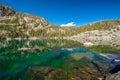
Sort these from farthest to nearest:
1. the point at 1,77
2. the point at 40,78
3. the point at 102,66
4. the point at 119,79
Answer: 1. the point at 102,66
2. the point at 1,77
3. the point at 40,78
4. the point at 119,79

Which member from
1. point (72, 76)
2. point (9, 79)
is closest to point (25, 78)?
point (9, 79)

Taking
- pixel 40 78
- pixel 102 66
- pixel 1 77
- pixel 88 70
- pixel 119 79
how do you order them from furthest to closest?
pixel 102 66 → pixel 88 70 → pixel 1 77 → pixel 40 78 → pixel 119 79

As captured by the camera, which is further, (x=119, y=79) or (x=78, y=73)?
(x=78, y=73)

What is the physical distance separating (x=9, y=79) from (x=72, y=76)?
1387cm

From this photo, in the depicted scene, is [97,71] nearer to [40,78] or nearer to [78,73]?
[78,73]

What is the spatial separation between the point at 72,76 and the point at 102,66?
12.7 metres

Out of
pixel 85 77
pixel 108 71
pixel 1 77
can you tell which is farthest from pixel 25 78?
pixel 108 71

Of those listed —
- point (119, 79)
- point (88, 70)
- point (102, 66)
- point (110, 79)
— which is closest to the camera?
point (119, 79)

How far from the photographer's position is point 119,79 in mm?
28125

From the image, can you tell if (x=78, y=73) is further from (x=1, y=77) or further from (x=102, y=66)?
(x=1, y=77)

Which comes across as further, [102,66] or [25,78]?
[102,66]

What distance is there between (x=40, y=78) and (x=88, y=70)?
12.8m

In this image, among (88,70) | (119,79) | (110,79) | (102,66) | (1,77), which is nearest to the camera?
(119,79)

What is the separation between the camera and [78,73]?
4041cm
